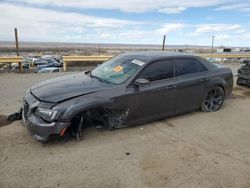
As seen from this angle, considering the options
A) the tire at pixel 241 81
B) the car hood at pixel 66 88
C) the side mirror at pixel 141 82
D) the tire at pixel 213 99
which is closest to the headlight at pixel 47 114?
the car hood at pixel 66 88

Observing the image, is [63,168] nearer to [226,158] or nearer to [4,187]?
[4,187]

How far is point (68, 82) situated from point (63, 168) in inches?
71.5

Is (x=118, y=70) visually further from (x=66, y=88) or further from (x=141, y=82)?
(x=66, y=88)

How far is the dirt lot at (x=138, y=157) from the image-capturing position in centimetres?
301

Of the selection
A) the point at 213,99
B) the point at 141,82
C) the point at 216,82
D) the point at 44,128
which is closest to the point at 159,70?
the point at 141,82

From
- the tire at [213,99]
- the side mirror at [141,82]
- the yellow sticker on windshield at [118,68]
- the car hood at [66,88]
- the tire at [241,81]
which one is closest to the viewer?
the car hood at [66,88]

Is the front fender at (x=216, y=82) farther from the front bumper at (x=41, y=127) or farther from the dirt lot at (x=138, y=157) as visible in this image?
the front bumper at (x=41, y=127)

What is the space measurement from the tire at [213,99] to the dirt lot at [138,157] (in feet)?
2.08

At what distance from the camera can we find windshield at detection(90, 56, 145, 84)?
14.8 ft

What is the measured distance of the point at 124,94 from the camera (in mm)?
4246

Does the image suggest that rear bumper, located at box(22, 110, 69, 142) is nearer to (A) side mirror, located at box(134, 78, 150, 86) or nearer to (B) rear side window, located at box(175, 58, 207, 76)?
(A) side mirror, located at box(134, 78, 150, 86)

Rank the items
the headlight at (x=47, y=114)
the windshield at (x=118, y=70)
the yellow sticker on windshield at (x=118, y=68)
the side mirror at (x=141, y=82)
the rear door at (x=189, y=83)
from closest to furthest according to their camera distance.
→ the headlight at (x=47, y=114), the side mirror at (x=141, y=82), the windshield at (x=118, y=70), the yellow sticker on windshield at (x=118, y=68), the rear door at (x=189, y=83)

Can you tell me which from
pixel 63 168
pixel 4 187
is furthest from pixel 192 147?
pixel 4 187

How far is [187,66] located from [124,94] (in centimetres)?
183
